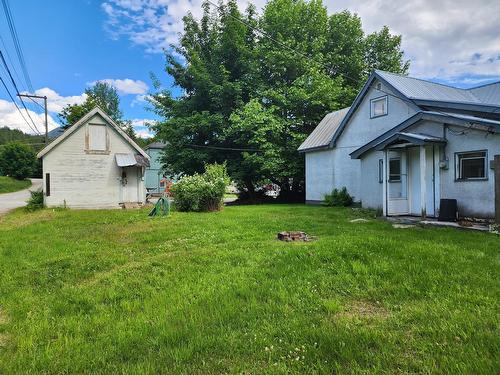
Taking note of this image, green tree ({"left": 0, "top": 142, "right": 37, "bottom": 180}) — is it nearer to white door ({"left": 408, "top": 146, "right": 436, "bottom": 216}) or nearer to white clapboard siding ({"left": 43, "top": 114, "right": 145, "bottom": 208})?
white clapboard siding ({"left": 43, "top": 114, "right": 145, "bottom": 208})

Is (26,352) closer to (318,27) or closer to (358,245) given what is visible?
(358,245)

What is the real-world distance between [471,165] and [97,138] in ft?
58.7

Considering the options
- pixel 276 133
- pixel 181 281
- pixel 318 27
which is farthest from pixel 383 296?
pixel 318 27

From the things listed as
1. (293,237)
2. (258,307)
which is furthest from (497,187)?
(258,307)

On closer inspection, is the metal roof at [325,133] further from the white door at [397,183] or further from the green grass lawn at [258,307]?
the green grass lawn at [258,307]

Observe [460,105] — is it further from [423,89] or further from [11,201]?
[11,201]

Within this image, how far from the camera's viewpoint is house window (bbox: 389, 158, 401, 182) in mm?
12680

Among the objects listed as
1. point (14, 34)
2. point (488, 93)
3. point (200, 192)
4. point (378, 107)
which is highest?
point (14, 34)

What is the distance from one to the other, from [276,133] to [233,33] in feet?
26.4

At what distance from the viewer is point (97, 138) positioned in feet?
62.1

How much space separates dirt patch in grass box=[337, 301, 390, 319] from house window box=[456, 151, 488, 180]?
7956 millimetres

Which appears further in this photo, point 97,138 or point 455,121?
point 97,138

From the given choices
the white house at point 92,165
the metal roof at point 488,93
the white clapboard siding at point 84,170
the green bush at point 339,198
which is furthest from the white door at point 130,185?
the metal roof at point 488,93

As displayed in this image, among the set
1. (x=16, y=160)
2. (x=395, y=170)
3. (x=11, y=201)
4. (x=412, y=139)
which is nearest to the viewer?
(x=412, y=139)
